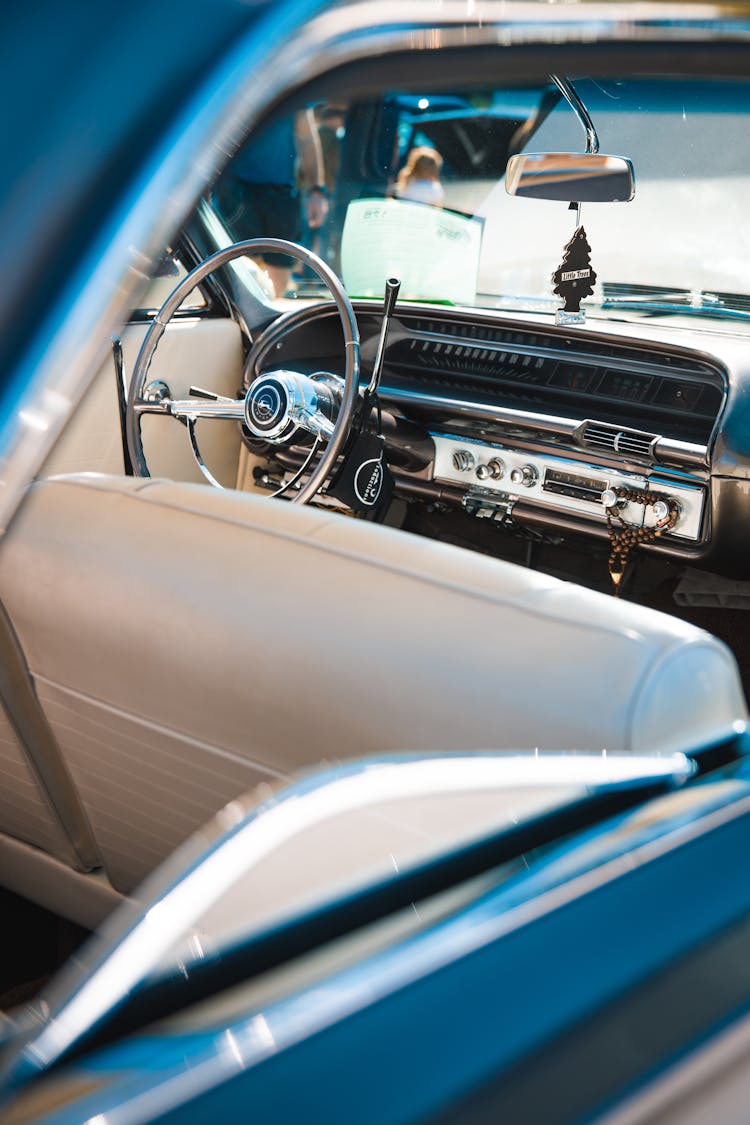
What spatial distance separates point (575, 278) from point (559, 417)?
42 cm

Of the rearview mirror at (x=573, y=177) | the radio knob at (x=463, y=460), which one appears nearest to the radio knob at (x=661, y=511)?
the radio knob at (x=463, y=460)

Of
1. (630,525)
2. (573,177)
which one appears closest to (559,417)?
(630,525)

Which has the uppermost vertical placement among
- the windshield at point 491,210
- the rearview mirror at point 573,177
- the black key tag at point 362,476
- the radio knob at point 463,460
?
the windshield at point 491,210

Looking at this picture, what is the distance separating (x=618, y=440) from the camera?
238 centimetres

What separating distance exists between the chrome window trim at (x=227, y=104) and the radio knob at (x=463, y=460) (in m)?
2.16

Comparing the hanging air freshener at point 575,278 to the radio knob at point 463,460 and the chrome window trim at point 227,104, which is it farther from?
the chrome window trim at point 227,104

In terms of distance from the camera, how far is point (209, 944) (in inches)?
21.6

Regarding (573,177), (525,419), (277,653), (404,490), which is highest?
(573,177)

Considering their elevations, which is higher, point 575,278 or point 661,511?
point 575,278

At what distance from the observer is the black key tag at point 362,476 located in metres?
2.32

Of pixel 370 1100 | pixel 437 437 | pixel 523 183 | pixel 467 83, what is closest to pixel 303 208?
pixel 437 437

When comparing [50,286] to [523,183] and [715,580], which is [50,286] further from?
[715,580]

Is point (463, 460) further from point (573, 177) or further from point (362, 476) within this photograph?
point (573, 177)

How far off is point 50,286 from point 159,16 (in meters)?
0.10
